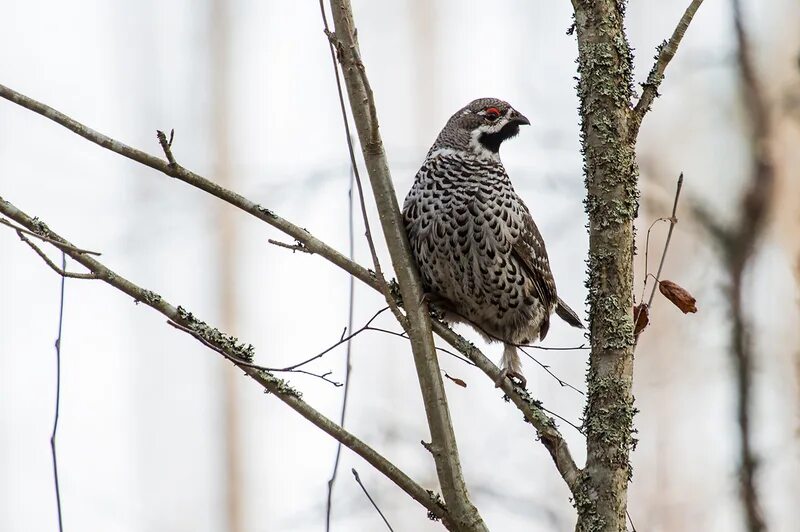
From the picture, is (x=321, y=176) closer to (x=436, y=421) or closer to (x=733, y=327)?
(x=733, y=327)

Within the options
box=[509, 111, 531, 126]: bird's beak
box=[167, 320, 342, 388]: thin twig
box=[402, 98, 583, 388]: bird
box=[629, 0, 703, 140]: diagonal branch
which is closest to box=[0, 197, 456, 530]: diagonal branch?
box=[167, 320, 342, 388]: thin twig

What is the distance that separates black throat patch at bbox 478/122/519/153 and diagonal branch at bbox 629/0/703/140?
4.70 feet

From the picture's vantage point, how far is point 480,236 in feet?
12.7

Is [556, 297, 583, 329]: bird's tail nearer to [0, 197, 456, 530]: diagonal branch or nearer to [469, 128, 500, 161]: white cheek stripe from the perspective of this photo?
[469, 128, 500, 161]: white cheek stripe

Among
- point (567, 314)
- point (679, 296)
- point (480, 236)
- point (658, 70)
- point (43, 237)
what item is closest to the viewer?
point (43, 237)

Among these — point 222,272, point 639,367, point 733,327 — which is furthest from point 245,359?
point 222,272

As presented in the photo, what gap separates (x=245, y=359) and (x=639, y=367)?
267 inches

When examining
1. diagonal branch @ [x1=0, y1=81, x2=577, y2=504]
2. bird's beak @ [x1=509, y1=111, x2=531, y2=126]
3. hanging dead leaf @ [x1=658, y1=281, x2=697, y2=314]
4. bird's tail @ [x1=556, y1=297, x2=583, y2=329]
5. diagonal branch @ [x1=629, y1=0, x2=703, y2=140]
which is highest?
bird's beak @ [x1=509, y1=111, x2=531, y2=126]

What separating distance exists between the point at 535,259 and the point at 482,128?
648 millimetres

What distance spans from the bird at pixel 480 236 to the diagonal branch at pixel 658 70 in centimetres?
121

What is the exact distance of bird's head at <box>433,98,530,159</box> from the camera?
4164mm

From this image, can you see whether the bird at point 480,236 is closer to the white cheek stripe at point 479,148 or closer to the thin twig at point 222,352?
the white cheek stripe at point 479,148

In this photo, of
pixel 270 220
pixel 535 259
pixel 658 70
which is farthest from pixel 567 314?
pixel 270 220

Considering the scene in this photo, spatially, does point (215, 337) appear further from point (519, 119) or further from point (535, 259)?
point (519, 119)
